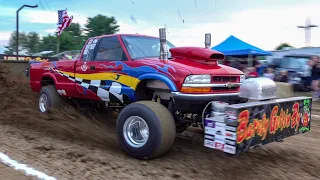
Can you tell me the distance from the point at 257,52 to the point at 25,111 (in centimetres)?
1309

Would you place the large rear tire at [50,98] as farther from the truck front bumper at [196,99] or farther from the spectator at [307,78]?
the spectator at [307,78]

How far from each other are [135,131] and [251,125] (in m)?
1.67

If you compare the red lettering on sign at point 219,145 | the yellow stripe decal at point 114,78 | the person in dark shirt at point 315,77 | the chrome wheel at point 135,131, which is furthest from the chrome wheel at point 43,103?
the person in dark shirt at point 315,77

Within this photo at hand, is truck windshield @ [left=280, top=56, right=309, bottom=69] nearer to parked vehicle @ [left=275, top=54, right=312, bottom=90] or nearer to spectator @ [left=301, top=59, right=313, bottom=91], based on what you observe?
parked vehicle @ [left=275, top=54, right=312, bottom=90]

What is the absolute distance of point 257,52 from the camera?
17.7 m

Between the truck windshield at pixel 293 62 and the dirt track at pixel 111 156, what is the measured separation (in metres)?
9.73

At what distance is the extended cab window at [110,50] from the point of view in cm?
586

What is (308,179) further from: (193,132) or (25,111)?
(25,111)

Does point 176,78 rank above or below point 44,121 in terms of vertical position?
above

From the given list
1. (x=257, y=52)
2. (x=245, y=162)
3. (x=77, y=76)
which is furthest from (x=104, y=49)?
(x=257, y=52)

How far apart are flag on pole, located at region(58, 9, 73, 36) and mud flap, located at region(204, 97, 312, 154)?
13188mm

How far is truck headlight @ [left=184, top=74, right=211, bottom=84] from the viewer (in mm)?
4719

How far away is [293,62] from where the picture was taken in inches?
647

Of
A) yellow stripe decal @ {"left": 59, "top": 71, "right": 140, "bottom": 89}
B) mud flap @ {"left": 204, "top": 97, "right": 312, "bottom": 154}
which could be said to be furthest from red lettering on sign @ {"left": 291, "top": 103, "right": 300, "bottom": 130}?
yellow stripe decal @ {"left": 59, "top": 71, "right": 140, "bottom": 89}
